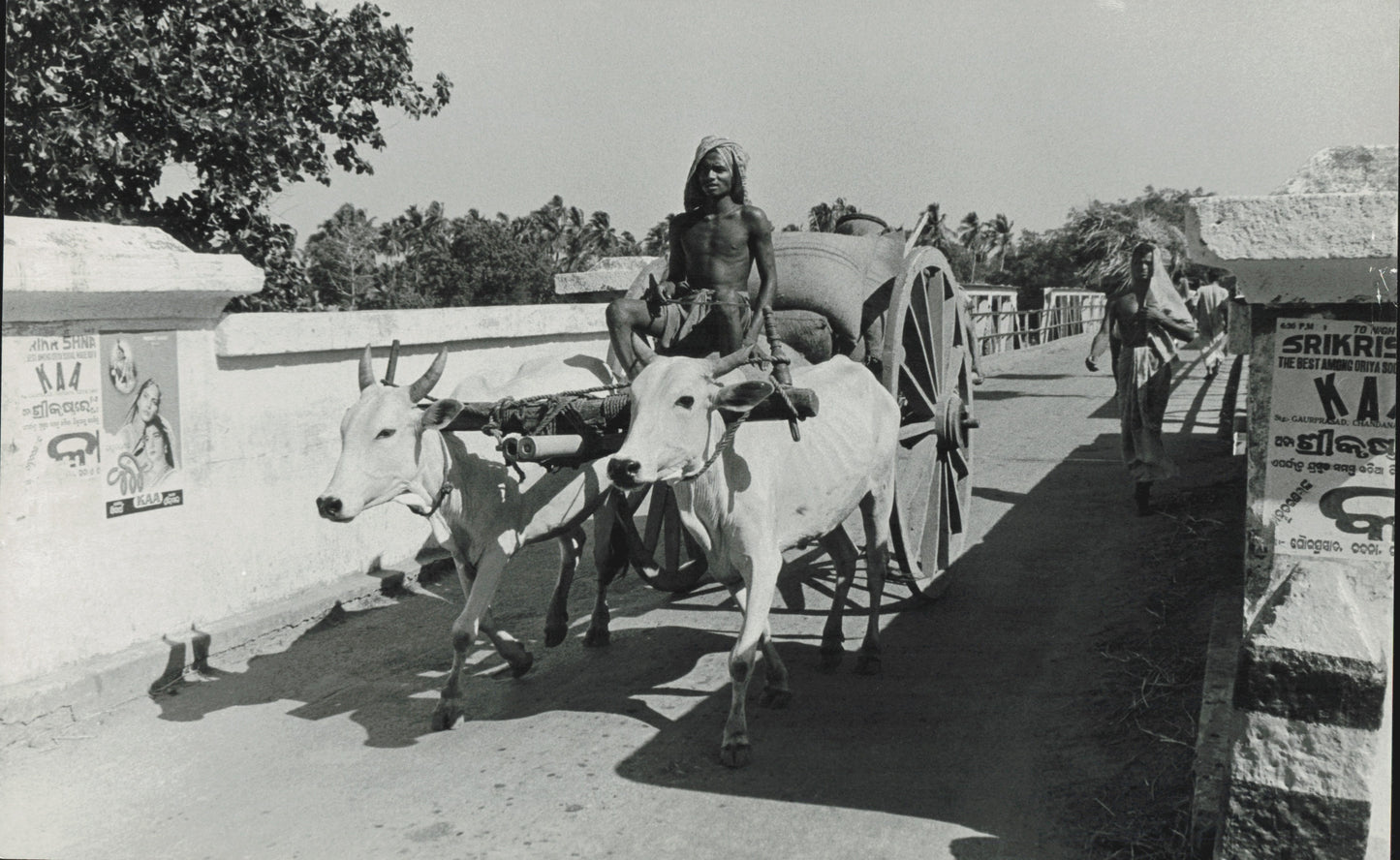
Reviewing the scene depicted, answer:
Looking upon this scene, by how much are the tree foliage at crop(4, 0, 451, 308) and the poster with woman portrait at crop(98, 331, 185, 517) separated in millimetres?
2517

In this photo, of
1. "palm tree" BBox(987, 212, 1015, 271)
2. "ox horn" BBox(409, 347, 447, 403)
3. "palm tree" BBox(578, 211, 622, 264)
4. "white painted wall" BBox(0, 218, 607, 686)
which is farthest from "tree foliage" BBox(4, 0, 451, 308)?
"palm tree" BBox(987, 212, 1015, 271)

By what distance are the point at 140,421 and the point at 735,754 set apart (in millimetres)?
3470

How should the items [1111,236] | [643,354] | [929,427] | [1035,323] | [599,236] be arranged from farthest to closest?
[599,236], [1035,323], [1111,236], [929,427], [643,354]

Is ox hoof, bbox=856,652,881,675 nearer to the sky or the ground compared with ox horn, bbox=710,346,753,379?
nearer to the ground

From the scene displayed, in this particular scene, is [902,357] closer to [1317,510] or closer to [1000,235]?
[1317,510]

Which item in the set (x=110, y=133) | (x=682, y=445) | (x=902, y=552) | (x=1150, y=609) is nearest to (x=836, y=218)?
(x=902, y=552)

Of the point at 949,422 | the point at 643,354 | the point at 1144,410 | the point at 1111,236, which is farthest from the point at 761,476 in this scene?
the point at 1111,236

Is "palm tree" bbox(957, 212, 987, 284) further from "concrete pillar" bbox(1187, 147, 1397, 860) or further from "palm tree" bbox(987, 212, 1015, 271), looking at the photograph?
"concrete pillar" bbox(1187, 147, 1397, 860)

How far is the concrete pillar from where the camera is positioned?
272 cm

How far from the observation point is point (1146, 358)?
26.4 ft

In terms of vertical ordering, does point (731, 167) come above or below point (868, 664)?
above

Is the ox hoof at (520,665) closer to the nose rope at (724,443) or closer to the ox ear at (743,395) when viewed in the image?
the nose rope at (724,443)

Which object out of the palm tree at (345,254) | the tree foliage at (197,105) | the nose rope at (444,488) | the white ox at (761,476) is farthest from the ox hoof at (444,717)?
the palm tree at (345,254)

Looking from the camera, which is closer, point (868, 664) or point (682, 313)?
point (682, 313)
